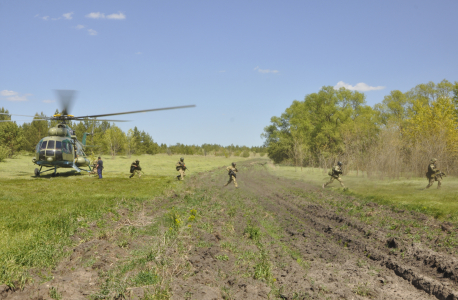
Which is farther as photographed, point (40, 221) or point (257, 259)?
point (40, 221)

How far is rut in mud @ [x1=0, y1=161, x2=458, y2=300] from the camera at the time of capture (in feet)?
19.5

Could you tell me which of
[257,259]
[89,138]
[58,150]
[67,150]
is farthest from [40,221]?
[89,138]

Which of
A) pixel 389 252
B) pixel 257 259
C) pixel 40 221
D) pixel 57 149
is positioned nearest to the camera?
pixel 257 259

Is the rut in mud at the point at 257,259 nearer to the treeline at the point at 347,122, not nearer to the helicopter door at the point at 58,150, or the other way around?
the helicopter door at the point at 58,150

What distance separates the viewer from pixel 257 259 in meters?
7.93

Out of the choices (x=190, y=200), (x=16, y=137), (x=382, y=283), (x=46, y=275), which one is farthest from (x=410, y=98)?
(x=16, y=137)

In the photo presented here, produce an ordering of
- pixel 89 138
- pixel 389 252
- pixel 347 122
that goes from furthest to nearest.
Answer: pixel 89 138 < pixel 347 122 < pixel 389 252

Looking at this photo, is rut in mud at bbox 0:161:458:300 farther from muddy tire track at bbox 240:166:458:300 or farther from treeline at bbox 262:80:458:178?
treeline at bbox 262:80:458:178

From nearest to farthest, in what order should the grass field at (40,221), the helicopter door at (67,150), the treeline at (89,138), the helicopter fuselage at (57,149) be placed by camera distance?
1. the grass field at (40,221)
2. the helicopter fuselage at (57,149)
3. the helicopter door at (67,150)
4. the treeline at (89,138)

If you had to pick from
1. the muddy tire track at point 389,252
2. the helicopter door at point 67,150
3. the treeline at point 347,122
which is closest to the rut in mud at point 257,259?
the muddy tire track at point 389,252

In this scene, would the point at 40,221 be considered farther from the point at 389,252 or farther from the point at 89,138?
the point at 89,138

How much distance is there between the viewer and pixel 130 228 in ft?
32.2

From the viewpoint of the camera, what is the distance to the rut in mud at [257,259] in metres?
5.95

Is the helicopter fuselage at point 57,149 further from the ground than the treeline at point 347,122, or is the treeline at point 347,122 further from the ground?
the treeline at point 347,122
